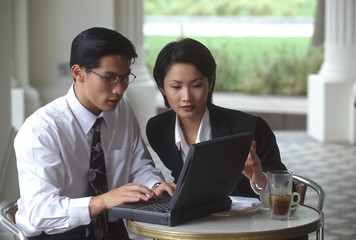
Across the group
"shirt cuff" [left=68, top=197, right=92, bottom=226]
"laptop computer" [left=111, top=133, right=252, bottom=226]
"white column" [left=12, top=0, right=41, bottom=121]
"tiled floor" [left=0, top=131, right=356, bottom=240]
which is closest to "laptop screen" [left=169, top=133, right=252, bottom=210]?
"laptop computer" [left=111, top=133, right=252, bottom=226]

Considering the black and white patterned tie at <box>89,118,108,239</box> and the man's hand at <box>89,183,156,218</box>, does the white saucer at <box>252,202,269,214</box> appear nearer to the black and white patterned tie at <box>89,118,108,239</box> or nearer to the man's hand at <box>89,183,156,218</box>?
the man's hand at <box>89,183,156,218</box>

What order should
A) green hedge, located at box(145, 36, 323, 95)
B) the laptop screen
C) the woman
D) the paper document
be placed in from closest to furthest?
the laptop screen < the paper document < the woman < green hedge, located at box(145, 36, 323, 95)

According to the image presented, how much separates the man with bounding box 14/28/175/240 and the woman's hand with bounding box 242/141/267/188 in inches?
11.8

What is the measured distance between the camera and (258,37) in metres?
17.9

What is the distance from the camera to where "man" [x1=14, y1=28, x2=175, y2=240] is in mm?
2512

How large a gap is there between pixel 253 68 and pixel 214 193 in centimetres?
1200

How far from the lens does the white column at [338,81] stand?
8.87 m

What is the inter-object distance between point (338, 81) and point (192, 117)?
6.10 m

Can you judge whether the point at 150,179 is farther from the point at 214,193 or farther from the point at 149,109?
the point at 149,109

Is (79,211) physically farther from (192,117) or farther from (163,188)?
(192,117)

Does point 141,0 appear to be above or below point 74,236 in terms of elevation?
above

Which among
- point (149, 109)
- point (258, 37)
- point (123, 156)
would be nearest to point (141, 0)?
point (149, 109)

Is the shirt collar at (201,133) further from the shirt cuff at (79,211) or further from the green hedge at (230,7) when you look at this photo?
the green hedge at (230,7)

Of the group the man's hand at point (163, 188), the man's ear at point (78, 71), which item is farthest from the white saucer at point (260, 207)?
the man's ear at point (78, 71)
